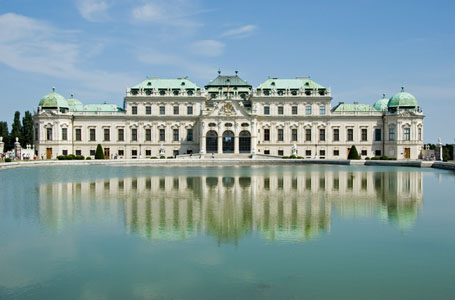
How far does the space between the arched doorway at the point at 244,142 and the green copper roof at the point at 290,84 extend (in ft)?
30.0

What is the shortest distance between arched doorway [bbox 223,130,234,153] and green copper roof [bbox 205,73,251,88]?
436 inches

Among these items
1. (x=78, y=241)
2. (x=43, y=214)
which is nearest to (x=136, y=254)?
(x=78, y=241)

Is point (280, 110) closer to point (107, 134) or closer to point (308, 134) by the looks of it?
point (308, 134)

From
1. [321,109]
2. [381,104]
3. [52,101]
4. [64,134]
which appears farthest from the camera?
[381,104]

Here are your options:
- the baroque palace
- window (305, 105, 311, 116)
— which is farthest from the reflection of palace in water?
window (305, 105, 311, 116)

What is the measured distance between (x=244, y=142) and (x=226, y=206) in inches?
2257

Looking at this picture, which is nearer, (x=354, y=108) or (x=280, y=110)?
(x=280, y=110)

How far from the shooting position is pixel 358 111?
81312mm

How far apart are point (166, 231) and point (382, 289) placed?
792 centimetres

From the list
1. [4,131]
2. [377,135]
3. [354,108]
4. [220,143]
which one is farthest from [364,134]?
[4,131]

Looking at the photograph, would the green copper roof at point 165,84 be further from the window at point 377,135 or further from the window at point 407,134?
the window at point 407,134

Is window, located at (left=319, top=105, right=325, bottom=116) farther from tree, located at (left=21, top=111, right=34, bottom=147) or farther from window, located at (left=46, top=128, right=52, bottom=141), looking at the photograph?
tree, located at (left=21, top=111, right=34, bottom=147)

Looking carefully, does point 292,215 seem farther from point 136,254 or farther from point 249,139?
point 249,139

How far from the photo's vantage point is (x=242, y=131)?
77.8 m
